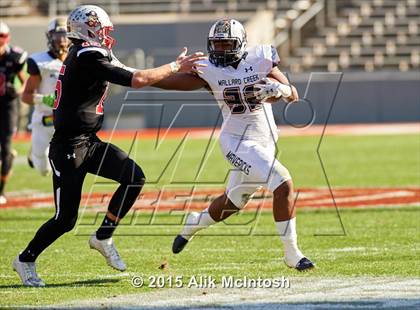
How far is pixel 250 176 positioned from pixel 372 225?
2.51 m

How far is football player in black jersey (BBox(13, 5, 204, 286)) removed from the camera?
6320 mm

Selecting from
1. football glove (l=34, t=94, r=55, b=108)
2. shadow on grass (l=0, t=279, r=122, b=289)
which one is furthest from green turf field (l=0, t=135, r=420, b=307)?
football glove (l=34, t=94, r=55, b=108)

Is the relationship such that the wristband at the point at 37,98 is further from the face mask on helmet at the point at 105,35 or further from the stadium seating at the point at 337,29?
the stadium seating at the point at 337,29

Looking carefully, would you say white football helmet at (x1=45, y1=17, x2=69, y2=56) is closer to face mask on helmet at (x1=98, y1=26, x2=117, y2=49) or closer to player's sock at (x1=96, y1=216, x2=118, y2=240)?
face mask on helmet at (x1=98, y1=26, x2=117, y2=49)

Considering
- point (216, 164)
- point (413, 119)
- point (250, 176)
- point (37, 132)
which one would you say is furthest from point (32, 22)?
point (250, 176)

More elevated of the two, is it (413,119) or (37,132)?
(37,132)

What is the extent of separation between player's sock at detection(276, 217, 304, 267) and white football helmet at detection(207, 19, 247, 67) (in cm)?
114

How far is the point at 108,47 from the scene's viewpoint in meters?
6.46

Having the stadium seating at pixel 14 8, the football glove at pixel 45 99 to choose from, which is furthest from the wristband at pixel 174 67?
the stadium seating at pixel 14 8

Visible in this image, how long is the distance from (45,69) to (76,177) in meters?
3.94

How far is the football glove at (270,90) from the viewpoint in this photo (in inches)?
256

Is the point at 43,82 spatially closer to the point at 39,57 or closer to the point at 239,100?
the point at 39,57

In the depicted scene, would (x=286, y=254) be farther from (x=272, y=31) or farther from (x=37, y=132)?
(x=272, y=31)

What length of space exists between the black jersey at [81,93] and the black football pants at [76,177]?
0.34 feet
